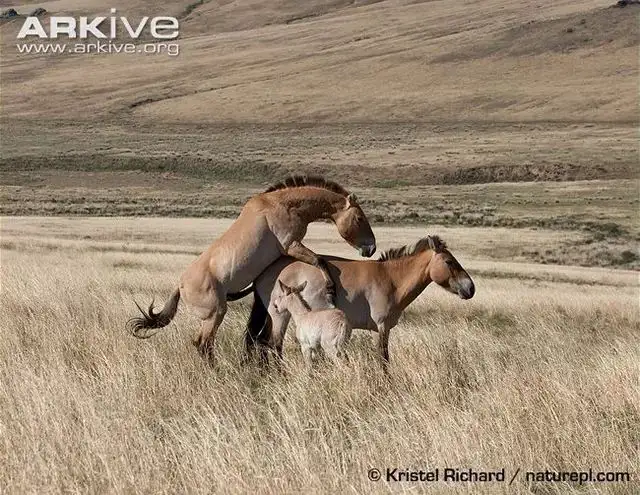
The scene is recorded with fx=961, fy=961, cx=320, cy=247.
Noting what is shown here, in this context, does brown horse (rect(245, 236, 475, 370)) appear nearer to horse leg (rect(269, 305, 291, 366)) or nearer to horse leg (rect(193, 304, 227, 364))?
horse leg (rect(269, 305, 291, 366))

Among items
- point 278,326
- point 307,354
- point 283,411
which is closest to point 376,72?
point 278,326

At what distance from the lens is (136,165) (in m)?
87.5

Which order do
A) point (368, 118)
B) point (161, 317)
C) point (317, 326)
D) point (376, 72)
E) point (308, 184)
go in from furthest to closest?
point (376, 72) < point (368, 118) < point (161, 317) < point (308, 184) < point (317, 326)

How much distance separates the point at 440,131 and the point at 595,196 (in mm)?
40381

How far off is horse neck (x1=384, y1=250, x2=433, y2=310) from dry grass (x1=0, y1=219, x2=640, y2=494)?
20.5 inches

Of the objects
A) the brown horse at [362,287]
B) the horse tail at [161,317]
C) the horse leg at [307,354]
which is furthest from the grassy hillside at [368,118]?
the horse leg at [307,354]

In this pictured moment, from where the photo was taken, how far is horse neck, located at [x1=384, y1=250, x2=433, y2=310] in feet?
28.1

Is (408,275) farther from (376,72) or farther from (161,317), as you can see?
(376,72)

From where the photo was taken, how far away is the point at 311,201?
848cm

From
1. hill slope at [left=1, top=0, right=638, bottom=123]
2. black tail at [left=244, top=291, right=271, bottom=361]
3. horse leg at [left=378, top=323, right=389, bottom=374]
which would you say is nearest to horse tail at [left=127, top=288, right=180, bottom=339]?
black tail at [left=244, top=291, right=271, bottom=361]

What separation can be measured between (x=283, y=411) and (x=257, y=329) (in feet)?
7.80

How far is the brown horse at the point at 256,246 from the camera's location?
8258mm

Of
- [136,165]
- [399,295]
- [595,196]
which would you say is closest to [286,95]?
[136,165]

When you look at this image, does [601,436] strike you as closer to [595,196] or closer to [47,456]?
[47,456]
